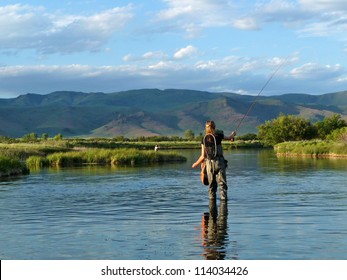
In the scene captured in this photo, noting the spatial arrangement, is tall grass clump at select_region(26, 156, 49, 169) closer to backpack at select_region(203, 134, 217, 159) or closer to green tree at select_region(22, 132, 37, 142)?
backpack at select_region(203, 134, 217, 159)

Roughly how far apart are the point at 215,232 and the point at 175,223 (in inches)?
68.9

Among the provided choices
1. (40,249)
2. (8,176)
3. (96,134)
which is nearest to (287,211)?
(40,249)

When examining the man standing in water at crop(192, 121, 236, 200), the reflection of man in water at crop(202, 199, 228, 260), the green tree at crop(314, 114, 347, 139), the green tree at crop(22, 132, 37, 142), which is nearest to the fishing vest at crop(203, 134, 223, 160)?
the man standing in water at crop(192, 121, 236, 200)

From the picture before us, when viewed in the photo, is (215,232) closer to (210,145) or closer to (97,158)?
(210,145)

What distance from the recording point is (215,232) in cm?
1205

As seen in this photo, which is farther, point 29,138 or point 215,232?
point 29,138

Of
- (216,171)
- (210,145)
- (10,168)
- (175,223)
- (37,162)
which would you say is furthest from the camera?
(37,162)

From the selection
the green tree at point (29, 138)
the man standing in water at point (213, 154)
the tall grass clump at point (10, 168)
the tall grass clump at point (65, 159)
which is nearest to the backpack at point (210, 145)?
the man standing in water at point (213, 154)

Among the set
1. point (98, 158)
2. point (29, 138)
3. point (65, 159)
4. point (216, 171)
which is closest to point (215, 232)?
point (216, 171)

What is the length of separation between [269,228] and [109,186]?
12.9 meters

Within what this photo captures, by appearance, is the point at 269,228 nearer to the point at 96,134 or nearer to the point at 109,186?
the point at 109,186

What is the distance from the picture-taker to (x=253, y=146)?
10094 centimetres
